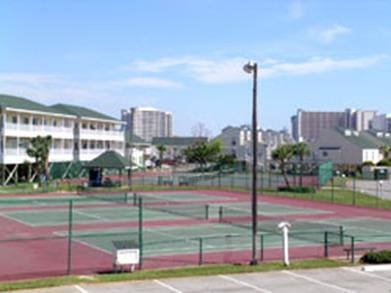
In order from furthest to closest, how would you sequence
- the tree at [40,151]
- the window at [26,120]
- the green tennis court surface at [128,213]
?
the window at [26,120] < the tree at [40,151] < the green tennis court surface at [128,213]

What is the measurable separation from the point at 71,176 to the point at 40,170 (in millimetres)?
10562

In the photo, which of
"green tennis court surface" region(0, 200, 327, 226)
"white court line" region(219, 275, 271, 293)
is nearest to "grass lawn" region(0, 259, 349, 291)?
"white court line" region(219, 275, 271, 293)

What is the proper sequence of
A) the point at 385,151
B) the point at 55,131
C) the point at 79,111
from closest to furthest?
the point at 55,131, the point at 79,111, the point at 385,151

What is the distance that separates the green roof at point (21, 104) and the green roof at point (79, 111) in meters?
2.99

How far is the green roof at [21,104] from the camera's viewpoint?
69.0m

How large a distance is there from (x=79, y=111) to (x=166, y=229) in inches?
2142

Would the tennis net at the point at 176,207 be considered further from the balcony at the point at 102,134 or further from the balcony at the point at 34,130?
the balcony at the point at 102,134

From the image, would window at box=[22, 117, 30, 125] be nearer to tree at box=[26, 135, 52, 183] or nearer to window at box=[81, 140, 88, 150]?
tree at box=[26, 135, 52, 183]

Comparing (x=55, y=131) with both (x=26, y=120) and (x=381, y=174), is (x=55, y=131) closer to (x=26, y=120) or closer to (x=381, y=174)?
(x=26, y=120)

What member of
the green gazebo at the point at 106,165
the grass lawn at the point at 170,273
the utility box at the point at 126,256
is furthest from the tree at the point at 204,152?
the utility box at the point at 126,256

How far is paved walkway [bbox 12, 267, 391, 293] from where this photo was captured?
1819 centimetres

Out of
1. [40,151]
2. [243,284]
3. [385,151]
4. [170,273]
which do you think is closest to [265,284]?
[243,284]

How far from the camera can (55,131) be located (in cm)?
7825

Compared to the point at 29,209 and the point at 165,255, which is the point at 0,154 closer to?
the point at 29,209
